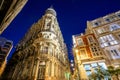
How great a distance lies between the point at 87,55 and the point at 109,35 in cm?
864

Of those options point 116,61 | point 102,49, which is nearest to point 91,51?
point 102,49

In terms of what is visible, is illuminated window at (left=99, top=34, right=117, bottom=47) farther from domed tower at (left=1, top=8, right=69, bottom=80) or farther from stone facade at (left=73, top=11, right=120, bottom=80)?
domed tower at (left=1, top=8, right=69, bottom=80)

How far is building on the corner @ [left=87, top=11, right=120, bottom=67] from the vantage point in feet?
74.9

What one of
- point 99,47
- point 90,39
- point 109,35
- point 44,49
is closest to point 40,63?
point 44,49

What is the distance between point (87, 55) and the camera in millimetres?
23422

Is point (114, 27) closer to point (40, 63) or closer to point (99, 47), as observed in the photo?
point (99, 47)

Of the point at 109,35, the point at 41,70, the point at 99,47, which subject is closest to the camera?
the point at 41,70

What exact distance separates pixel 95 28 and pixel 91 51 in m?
9.68

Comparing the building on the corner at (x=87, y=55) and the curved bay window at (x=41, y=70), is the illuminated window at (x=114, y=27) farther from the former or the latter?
the curved bay window at (x=41, y=70)

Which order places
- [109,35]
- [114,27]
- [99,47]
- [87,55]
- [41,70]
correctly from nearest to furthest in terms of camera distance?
[41,70] < [87,55] < [99,47] < [109,35] < [114,27]

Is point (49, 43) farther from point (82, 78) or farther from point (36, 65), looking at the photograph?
point (82, 78)

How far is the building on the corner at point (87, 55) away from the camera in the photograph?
21.0 metres

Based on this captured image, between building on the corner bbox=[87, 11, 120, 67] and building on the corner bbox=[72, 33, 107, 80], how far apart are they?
1.58m

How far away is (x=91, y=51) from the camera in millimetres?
23734
